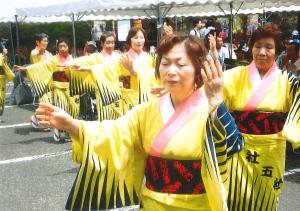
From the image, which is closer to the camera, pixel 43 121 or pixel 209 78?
pixel 209 78

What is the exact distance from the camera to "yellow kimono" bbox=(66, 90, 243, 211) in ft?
6.87

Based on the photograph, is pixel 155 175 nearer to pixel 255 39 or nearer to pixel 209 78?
pixel 209 78

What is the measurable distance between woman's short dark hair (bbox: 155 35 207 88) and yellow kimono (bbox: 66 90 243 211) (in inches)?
4.9

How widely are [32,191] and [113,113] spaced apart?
1746 millimetres

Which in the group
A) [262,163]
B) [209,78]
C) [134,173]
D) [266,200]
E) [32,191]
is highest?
[209,78]

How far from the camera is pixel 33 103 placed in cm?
1145

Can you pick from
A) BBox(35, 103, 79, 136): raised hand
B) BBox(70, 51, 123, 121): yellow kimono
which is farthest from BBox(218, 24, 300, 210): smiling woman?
BBox(70, 51, 123, 121): yellow kimono

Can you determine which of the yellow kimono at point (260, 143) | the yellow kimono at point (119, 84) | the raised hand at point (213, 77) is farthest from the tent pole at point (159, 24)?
the raised hand at point (213, 77)

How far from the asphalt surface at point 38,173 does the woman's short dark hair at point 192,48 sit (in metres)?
2.54

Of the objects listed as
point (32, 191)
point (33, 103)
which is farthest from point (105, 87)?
point (33, 103)

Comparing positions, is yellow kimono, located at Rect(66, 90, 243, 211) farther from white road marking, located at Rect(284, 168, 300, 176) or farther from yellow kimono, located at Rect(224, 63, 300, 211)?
white road marking, located at Rect(284, 168, 300, 176)

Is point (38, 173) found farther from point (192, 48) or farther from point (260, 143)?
point (192, 48)

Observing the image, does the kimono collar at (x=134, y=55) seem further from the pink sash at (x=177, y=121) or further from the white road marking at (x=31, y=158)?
the pink sash at (x=177, y=121)

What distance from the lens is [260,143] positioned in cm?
326
